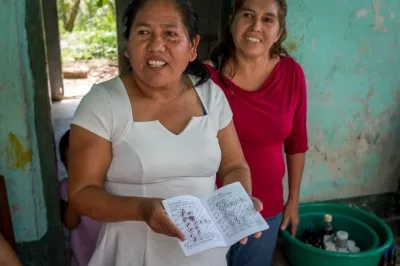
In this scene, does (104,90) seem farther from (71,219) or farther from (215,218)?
(71,219)

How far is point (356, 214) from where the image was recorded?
285cm

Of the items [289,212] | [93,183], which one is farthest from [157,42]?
[289,212]

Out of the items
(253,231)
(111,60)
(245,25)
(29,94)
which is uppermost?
(245,25)

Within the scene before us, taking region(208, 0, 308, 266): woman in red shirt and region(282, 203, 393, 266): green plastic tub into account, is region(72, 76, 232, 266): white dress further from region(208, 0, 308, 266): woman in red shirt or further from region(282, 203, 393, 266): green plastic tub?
region(282, 203, 393, 266): green plastic tub

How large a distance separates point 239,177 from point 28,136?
40.6 inches

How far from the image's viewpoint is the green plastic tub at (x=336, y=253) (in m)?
2.42

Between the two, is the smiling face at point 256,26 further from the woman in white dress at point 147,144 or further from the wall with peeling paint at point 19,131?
the wall with peeling paint at point 19,131

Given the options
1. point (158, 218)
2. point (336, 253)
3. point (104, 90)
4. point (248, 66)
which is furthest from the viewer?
point (336, 253)

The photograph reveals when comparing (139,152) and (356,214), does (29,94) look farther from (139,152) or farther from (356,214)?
(356,214)

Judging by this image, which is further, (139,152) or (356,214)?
(356,214)

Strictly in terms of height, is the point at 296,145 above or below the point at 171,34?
below

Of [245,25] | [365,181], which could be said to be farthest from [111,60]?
[245,25]

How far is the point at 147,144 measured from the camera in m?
1.27

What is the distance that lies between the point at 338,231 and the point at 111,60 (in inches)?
284
